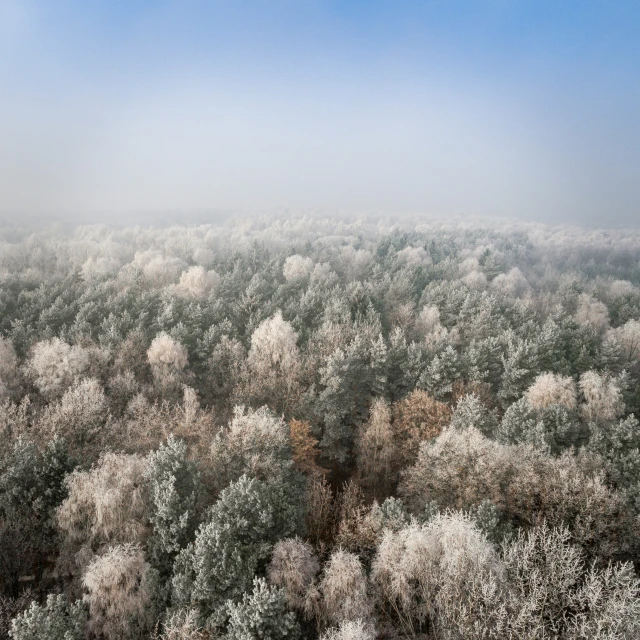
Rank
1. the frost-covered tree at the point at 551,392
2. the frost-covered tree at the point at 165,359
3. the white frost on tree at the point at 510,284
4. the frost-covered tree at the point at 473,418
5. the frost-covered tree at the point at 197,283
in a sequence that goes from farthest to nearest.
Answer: the white frost on tree at the point at 510,284 < the frost-covered tree at the point at 197,283 < the frost-covered tree at the point at 165,359 < the frost-covered tree at the point at 551,392 < the frost-covered tree at the point at 473,418

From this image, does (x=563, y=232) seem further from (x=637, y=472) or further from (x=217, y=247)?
(x=637, y=472)

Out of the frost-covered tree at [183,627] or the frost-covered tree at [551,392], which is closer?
the frost-covered tree at [183,627]

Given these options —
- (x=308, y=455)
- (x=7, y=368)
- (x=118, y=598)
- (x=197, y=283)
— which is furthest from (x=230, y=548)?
(x=197, y=283)

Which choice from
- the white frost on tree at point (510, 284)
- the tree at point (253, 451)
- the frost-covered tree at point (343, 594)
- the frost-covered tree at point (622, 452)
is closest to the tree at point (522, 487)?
the frost-covered tree at point (622, 452)

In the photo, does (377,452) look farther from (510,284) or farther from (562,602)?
(510,284)

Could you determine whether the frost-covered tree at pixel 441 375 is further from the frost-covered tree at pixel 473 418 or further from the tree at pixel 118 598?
the tree at pixel 118 598

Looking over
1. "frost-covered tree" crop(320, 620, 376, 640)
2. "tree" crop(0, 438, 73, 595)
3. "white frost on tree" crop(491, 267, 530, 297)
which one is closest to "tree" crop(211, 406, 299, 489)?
"tree" crop(0, 438, 73, 595)

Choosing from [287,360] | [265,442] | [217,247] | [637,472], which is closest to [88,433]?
[265,442]
